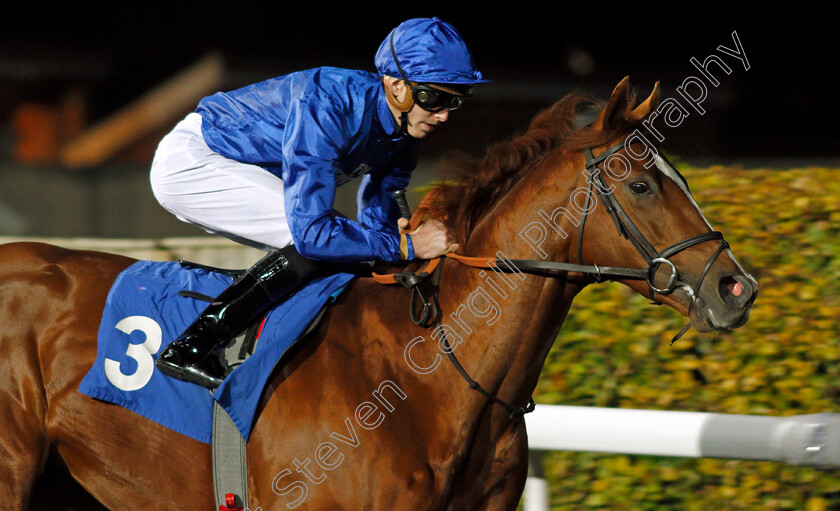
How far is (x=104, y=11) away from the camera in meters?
7.61

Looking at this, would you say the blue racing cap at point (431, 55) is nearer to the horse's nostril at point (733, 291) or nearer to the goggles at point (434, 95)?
the goggles at point (434, 95)

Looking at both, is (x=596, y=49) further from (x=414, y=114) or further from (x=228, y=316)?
(x=228, y=316)

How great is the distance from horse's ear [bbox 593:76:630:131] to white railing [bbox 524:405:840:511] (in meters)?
1.04

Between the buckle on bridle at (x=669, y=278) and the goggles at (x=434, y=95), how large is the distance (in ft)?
2.46

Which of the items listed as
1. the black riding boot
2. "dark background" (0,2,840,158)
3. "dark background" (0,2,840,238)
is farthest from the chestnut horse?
"dark background" (0,2,840,238)

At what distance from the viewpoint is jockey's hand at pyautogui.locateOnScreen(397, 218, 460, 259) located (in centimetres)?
248

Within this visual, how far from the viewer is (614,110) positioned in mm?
2336

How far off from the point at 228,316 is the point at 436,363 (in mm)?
617

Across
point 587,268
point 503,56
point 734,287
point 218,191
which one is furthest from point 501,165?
point 503,56

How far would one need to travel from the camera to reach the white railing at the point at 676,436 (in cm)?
278

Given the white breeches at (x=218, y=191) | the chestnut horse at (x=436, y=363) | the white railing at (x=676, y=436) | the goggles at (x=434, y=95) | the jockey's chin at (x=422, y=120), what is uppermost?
the goggles at (x=434, y=95)

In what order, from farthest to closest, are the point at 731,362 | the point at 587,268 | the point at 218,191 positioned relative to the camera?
the point at 731,362 → the point at 218,191 → the point at 587,268

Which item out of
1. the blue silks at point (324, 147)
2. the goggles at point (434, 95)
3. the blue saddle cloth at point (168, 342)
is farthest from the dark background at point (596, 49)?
the blue saddle cloth at point (168, 342)

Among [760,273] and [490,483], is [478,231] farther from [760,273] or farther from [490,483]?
[760,273]
